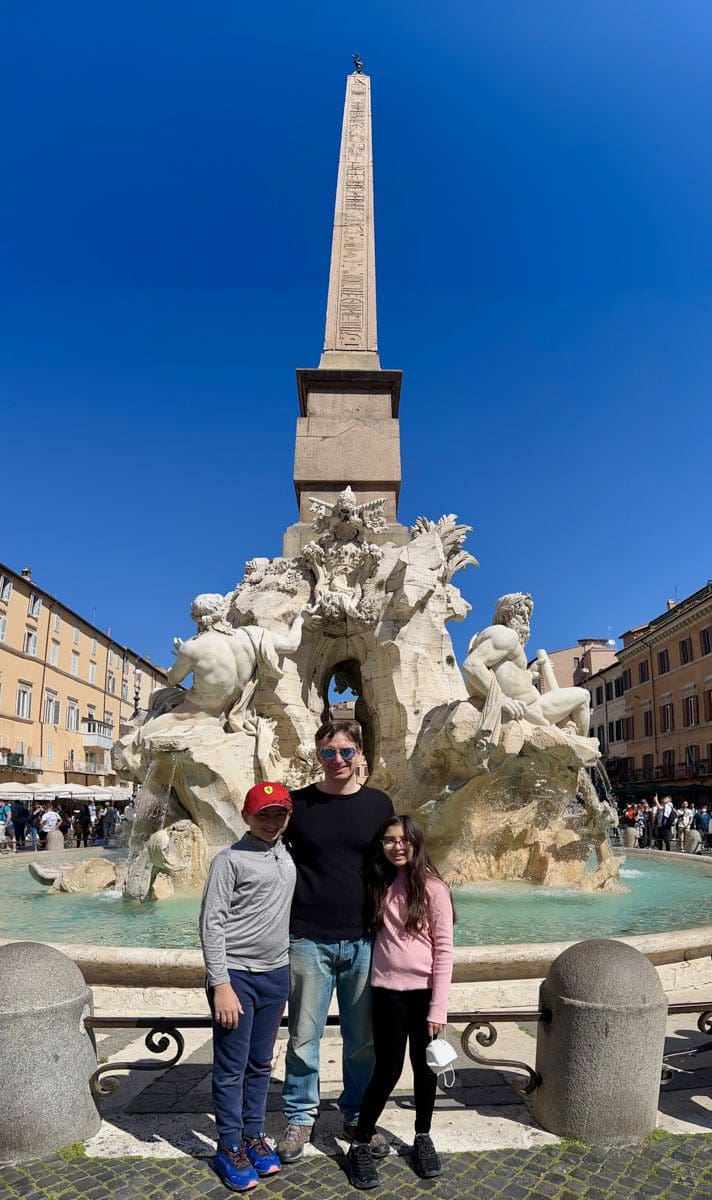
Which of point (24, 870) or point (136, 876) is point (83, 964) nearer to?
point (136, 876)

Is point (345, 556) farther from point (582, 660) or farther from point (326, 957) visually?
point (582, 660)

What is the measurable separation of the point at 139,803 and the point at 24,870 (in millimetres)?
3472

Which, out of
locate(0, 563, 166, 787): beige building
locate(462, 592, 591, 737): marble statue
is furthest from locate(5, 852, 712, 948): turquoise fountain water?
locate(0, 563, 166, 787): beige building

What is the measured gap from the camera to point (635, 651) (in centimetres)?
3797

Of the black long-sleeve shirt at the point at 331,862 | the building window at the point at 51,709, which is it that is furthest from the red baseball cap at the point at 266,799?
the building window at the point at 51,709

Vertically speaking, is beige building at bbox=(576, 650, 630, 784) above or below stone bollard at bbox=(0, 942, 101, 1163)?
above

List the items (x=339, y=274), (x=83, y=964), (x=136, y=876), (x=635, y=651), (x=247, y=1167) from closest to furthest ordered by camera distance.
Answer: (x=247, y=1167) → (x=83, y=964) → (x=136, y=876) → (x=339, y=274) → (x=635, y=651)

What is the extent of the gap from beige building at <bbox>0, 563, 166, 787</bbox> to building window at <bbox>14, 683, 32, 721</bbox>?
0.13 feet

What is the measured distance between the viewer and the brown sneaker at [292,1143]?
261 centimetres

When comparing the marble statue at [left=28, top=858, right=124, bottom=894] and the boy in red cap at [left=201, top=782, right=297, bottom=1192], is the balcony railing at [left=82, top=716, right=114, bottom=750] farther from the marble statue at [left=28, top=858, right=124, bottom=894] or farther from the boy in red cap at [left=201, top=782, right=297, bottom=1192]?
the boy in red cap at [left=201, top=782, right=297, bottom=1192]

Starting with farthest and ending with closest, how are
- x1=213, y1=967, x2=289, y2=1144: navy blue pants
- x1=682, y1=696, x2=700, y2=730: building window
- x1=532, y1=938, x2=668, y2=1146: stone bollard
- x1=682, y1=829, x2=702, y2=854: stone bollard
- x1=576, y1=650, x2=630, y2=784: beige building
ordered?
1. x1=576, y1=650, x2=630, y2=784: beige building
2. x1=682, y1=696, x2=700, y2=730: building window
3. x1=682, y1=829, x2=702, y2=854: stone bollard
4. x1=532, y1=938, x2=668, y2=1146: stone bollard
5. x1=213, y1=967, x2=289, y2=1144: navy blue pants

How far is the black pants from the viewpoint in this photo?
100 inches

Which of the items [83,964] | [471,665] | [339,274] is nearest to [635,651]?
[339,274]

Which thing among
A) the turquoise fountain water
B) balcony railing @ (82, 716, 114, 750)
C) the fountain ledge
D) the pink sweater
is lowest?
the turquoise fountain water
